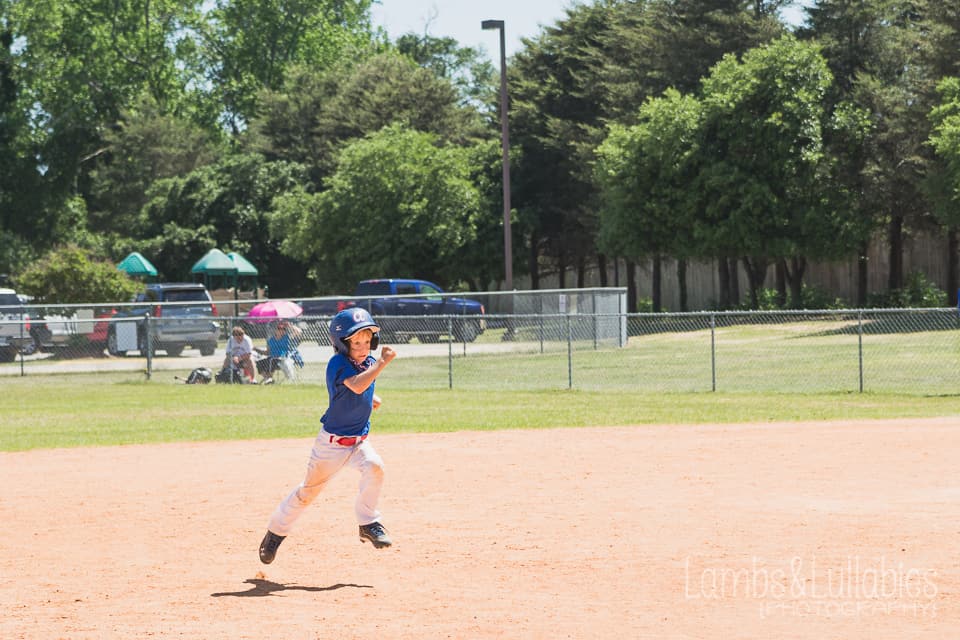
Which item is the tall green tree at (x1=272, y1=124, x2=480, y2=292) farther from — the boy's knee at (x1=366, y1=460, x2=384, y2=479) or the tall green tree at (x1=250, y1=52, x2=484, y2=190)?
the boy's knee at (x1=366, y1=460, x2=384, y2=479)

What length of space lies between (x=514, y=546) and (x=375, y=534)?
42.4 inches

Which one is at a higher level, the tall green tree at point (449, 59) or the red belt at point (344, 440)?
the tall green tree at point (449, 59)

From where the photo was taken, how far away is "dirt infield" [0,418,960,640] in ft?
23.1

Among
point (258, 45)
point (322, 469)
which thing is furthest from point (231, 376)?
point (258, 45)

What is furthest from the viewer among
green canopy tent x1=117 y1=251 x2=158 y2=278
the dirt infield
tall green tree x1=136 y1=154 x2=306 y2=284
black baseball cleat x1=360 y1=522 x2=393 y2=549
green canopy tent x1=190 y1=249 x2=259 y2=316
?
tall green tree x1=136 y1=154 x2=306 y2=284

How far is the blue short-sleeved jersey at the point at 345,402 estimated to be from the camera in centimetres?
832

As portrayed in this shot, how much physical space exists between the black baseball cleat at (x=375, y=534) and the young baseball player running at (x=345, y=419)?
1.01 ft

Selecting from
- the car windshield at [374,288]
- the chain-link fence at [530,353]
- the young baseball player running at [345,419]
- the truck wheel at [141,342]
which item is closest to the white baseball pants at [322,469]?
the young baseball player running at [345,419]

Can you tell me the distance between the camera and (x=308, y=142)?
7081 centimetres

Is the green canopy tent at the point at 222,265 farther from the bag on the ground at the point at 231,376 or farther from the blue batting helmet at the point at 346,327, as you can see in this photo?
the blue batting helmet at the point at 346,327

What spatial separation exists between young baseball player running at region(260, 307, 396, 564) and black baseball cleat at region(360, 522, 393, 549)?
0.31 metres

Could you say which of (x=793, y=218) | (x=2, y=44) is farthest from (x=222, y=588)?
(x=2, y=44)

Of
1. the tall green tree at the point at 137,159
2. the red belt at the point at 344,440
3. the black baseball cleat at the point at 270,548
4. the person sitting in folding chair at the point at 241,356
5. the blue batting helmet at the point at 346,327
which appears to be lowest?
the black baseball cleat at the point at 270,548

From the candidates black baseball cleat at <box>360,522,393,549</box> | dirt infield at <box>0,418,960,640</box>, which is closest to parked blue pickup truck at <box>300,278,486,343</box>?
dirt infield at <box>0,418,960,640</box>
